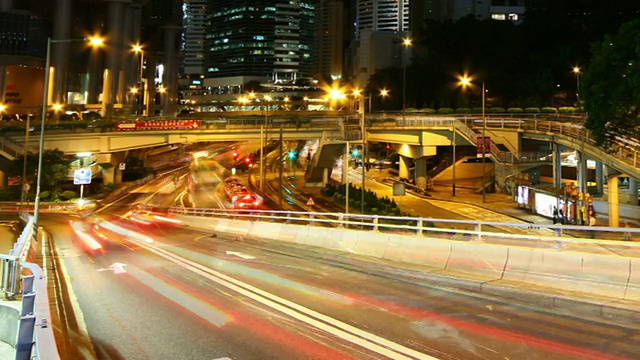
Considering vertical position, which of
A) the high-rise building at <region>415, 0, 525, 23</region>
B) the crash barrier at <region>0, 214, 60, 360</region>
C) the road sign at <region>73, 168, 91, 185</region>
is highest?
the high-rise building at <region>415, 0, 525, 23</region>

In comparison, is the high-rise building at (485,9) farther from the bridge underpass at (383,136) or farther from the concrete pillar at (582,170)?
the concrete pillar at (582,170)

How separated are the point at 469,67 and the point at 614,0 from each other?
2486cm

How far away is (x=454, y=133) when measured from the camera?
193 ft

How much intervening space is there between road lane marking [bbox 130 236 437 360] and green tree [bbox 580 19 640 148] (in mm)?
25920

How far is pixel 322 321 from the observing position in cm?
890

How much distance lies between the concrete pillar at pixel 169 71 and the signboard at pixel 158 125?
224ft

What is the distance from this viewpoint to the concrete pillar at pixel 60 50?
275ft

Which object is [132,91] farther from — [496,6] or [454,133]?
[496,6]

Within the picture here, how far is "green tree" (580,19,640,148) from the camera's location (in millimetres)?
29422

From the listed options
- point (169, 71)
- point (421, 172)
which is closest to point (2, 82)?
point (169, 71)

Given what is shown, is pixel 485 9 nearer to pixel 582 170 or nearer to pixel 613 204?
pixel 582 170

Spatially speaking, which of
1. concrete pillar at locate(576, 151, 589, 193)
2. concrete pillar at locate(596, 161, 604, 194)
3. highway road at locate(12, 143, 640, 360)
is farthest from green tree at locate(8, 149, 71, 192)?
concrete pillar at locate(596, 161, 604, 194)

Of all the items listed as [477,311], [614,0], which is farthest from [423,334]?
[614,0]

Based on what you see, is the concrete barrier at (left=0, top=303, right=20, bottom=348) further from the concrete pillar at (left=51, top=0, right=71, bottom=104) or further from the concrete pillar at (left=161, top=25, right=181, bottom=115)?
the concrete pillar at (left=161, top=25, right=181, bottom=115)
